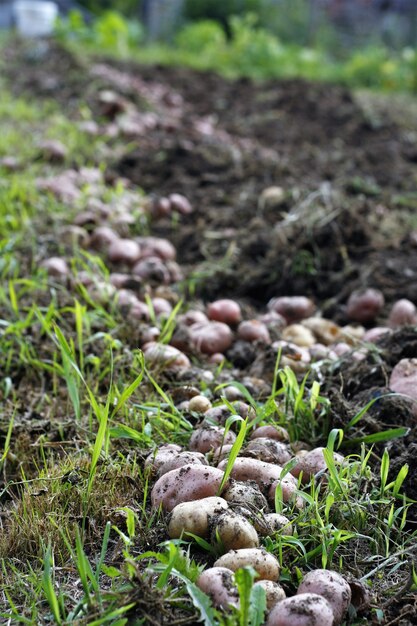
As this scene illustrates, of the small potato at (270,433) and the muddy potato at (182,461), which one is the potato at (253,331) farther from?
the muddy potato at (182,461)

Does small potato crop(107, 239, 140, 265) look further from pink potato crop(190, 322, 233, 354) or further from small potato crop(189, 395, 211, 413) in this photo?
small potato crop(189, 395, 211, 413)

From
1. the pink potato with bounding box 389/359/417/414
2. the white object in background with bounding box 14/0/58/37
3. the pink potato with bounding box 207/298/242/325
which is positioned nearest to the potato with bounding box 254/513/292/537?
the pink potato with bounding box 389/359/417/414

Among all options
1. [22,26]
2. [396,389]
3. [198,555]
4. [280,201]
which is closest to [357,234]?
[280,201]

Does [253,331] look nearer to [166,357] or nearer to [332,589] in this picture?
[166,357]

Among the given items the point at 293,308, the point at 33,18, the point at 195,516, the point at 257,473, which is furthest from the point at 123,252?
the point at 33,18

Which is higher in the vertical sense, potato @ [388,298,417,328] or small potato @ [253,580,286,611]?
small potato @ [253,580,286,611]

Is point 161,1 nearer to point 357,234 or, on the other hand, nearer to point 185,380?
point 357,234
